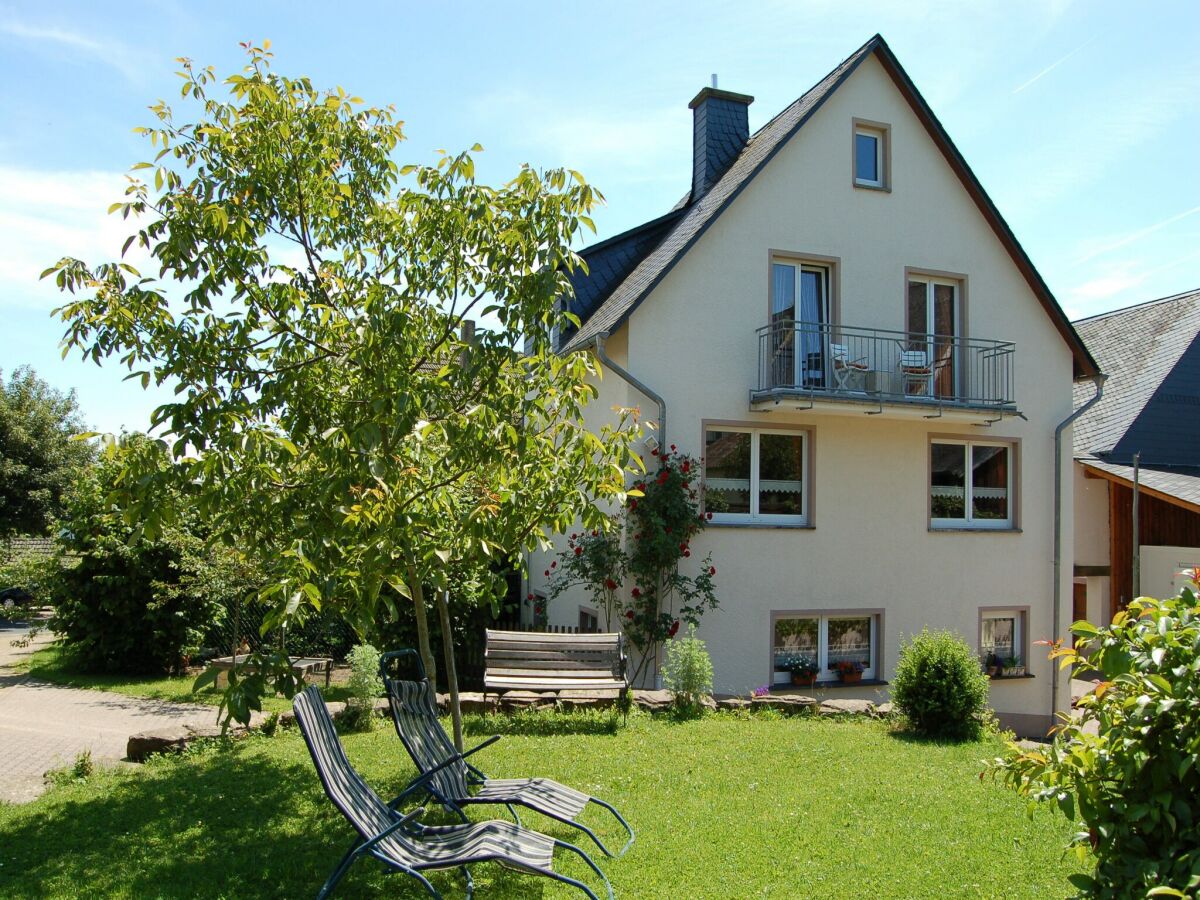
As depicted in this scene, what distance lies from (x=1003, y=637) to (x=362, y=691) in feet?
33.9

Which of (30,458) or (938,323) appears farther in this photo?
(30,458)

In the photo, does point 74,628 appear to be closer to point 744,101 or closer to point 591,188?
point 591,188

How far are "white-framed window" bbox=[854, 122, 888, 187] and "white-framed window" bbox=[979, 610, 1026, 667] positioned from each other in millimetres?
7119

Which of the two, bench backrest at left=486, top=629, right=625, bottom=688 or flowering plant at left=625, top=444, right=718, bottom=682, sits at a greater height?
flowering plant at left=625, top=444, right=718, bottom=682

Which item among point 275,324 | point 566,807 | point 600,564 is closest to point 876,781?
point 566,807

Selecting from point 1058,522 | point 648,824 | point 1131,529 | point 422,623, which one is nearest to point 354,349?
point 422,623

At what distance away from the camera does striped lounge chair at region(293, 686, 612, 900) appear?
14.0 feet

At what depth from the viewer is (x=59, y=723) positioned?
1023 centimetres

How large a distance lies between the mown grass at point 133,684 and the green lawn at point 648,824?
234 cm

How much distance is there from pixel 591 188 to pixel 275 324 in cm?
230

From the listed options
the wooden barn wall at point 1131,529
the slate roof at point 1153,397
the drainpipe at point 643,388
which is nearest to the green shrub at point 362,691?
the drainpipe at point 643,388

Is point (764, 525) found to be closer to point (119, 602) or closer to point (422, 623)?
point (422, 623)

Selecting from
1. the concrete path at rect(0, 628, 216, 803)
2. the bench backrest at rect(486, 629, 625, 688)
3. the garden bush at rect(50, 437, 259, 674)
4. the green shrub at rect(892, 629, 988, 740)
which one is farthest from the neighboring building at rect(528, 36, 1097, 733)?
the concrete path at rect(0, 628, 216, 803)

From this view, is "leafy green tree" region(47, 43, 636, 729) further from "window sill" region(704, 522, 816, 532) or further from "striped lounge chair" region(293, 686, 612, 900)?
"window sill" region(704, 522, 816, 532)
